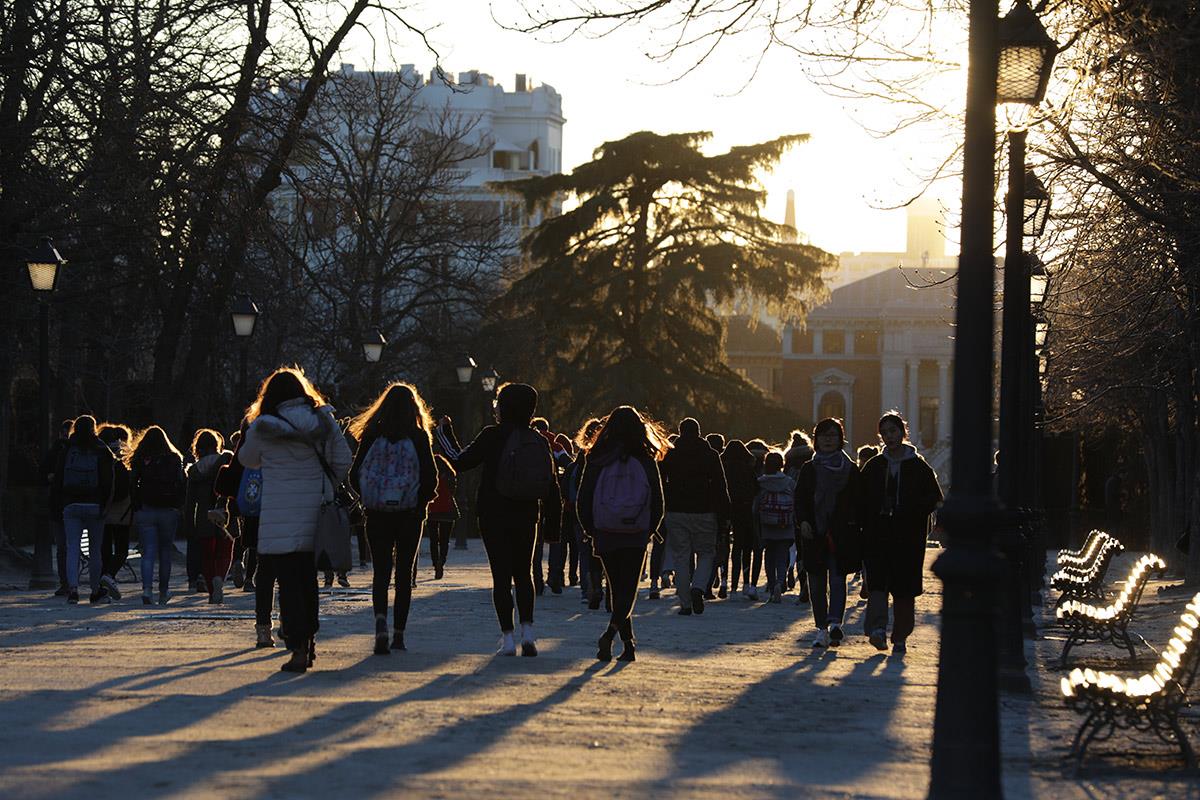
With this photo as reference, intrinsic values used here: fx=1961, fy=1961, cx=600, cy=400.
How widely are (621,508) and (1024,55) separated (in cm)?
394

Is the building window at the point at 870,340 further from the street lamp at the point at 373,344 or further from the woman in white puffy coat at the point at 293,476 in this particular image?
the woman in white puffy coat at the point at 293,476

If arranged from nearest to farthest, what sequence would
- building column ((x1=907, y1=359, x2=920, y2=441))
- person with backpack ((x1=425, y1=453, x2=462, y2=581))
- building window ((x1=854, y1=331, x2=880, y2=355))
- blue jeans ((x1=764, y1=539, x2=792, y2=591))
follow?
blue jeans ((x1=764, y1=539, x2=792, y2=591)), person with backpack ((x1=425, y1=453, x2=462, y2=581)), building column ((x1=907, y1=359, x2=920, y2=441)), building window ((x1=854, y1=331, x2=880, y2=355))

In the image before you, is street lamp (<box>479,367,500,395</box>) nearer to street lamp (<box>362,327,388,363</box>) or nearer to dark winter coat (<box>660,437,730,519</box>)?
street lamp (<box>362,327,388,363</box>)

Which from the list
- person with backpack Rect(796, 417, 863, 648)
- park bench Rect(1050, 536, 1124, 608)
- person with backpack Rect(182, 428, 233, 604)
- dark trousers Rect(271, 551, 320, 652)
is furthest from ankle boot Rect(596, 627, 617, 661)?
park bench Rect(1050, 536, 1124, 608)

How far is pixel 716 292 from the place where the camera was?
45.4 meters

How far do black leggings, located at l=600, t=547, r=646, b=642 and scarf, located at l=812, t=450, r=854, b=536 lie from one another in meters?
2.73

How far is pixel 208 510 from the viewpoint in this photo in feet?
59.0

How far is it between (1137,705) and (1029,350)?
1291 centimetres

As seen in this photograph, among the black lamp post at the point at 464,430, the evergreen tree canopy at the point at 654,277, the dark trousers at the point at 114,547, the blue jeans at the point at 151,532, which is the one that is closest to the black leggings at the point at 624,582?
the blue jeans at the point at 151,532

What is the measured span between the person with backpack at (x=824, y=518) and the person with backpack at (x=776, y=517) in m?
4.17

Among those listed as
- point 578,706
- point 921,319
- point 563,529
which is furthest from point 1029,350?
point 921,319

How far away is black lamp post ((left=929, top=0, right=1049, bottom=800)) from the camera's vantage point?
696cm

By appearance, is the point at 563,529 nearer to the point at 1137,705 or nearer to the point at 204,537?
the point at 204,537

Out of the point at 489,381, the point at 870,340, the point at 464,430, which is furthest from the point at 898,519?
the point at 870,340
